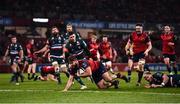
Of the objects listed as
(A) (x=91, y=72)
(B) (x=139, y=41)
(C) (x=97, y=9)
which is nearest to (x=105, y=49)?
(B) (x=139, y=41)

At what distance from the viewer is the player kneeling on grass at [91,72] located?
1705cm

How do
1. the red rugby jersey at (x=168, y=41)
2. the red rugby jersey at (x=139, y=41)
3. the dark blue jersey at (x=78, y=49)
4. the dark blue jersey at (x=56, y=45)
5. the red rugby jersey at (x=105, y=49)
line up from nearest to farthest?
the dark blue jersey at (x=78, y=49), the red rugby jersey at (x=139, y=41), the dark blue jersey at (x=56, y=45), the red rugby jersey at (x=168, y=41), the red rugby jersey at (x=105, y=49)

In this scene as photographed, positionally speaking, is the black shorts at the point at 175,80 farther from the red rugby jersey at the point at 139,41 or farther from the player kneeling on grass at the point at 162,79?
the red rugby jersey at the point at 139,41

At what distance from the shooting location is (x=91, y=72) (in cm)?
1744

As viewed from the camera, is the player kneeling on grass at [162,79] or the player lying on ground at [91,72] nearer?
the player lying on ground at [91,72]

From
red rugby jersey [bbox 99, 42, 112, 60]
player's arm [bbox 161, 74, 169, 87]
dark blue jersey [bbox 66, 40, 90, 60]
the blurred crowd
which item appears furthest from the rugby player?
the blurred crowd

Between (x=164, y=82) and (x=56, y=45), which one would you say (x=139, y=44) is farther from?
(x=56, y=45)

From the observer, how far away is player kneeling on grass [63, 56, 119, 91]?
17.0 m

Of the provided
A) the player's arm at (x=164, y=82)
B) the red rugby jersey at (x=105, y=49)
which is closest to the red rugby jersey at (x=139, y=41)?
the player's arm at (x=164, y=82)

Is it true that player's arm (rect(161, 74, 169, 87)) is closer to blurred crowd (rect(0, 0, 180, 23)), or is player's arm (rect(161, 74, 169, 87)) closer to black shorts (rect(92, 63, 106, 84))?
black shorts (rect(92, 63, 106, 84))

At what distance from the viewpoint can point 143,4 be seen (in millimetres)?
50844

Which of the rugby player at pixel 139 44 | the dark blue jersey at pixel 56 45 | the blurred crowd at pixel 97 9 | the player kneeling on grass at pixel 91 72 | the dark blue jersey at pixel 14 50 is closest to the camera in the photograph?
the player kneeling on grass at pixel 91 72

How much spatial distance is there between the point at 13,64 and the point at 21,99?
9.47m

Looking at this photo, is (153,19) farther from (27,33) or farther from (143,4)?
(27,33)
